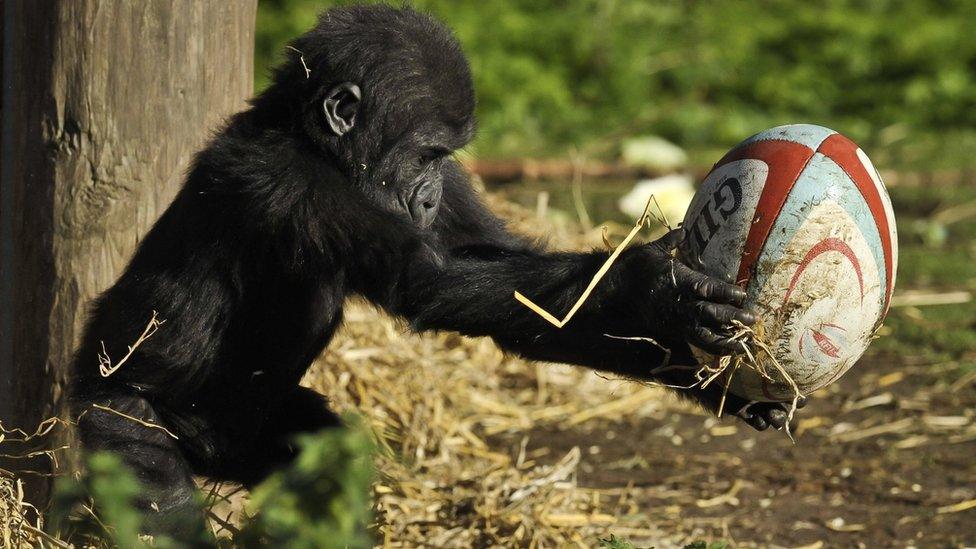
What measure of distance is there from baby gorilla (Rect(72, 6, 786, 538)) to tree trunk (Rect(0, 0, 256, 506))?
0.43 metres

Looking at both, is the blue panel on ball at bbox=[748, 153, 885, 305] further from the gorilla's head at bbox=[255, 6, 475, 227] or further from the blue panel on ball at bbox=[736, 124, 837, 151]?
the gorilla's head at bbox=[255, 6, 475, 227]

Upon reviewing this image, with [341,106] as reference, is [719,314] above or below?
below

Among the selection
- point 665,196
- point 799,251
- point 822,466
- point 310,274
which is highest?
point 799,251

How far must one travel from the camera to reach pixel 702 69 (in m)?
13.3

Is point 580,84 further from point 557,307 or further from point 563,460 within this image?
point 557,307

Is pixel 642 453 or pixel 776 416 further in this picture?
pixel 642 453

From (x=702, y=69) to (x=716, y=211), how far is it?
9537mm

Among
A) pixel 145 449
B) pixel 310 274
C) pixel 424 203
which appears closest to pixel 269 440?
pixel 145 449

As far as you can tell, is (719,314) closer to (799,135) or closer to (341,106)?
(799,135)

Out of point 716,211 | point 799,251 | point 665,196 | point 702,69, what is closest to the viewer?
point 799,251

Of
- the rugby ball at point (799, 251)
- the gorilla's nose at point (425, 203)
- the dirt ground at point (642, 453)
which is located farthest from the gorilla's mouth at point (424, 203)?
the rugby ball at point (799, 251)

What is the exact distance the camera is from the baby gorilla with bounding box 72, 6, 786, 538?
13.6ft

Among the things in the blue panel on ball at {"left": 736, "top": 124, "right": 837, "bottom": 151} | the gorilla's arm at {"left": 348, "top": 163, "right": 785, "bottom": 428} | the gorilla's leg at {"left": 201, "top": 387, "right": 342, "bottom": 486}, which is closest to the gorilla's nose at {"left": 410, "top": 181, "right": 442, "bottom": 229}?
the gorilla's arm at {"left": 348, "top": 163, "right": 785, "bottom": 428}

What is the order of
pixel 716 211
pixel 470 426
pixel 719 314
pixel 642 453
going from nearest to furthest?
pixel 719 314 < pixel 716 211 < pixel 642 453 < pixel 470 426
